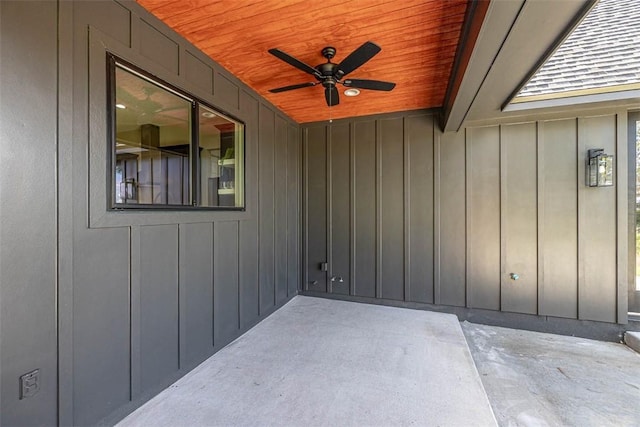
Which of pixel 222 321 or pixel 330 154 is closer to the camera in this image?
pixel 222 321

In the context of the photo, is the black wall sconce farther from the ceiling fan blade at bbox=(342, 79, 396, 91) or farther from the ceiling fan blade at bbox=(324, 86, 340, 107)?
the ceiling fan blade at bbox=(324, 86, 340, 107)

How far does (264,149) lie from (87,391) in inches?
108

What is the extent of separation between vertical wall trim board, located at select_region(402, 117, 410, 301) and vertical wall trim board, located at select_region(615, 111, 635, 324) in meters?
2.25

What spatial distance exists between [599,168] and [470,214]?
4.56 feet

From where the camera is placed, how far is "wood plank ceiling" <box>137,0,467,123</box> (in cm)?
192

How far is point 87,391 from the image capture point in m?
1.58

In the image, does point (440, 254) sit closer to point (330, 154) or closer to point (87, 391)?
point (330, 154)

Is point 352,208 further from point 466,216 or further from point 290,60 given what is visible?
point 290,60

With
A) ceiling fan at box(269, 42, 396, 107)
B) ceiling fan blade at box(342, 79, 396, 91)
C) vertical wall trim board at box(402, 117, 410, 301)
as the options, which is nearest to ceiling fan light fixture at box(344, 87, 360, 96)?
ceiling fan at box(269, 42, 396, 107)

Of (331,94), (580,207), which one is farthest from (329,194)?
(580,207)

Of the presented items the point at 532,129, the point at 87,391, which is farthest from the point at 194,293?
the point at 532,129

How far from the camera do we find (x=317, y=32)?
2.19 m

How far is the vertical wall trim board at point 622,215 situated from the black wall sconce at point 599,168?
0.30ft

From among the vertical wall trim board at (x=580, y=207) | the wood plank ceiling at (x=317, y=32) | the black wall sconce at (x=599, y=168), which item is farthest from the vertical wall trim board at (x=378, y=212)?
the black wall sconce at (x=599, y=168)
